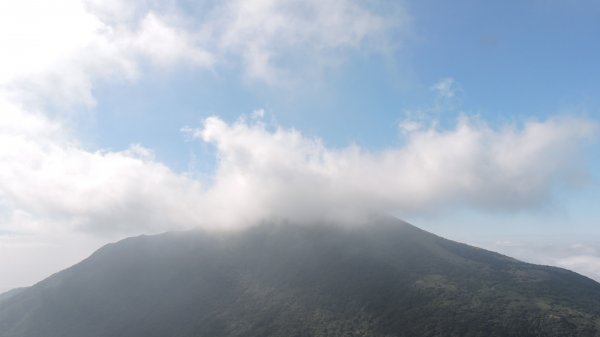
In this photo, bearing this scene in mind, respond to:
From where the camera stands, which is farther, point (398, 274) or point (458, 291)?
point (398, 274)

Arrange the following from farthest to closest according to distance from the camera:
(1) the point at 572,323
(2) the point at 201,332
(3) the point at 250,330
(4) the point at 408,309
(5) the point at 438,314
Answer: (2) the point at 201,332
(3) the point at 250,330
(4) the point at 408,309
(5) the point at 438,314
(1) the point at 572,323

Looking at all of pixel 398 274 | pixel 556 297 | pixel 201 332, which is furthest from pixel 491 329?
pixel 201 332

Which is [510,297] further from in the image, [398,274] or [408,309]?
[398,274]

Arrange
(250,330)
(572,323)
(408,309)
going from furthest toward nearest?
(250,330), (408,309), (572,323)

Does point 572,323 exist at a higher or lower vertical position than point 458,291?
lower

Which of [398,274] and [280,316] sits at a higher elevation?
[398,274]

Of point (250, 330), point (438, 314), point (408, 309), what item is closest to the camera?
point (438, 314)

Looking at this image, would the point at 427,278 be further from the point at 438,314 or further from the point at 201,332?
the point at 201,332

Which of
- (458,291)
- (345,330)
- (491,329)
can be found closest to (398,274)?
(458,291)

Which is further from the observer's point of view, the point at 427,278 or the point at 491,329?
the point at 427,278

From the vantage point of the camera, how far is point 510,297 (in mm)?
154250

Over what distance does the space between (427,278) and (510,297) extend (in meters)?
37.3

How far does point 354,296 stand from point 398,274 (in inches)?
1054

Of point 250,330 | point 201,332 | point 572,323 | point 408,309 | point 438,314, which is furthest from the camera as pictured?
point 201,332
